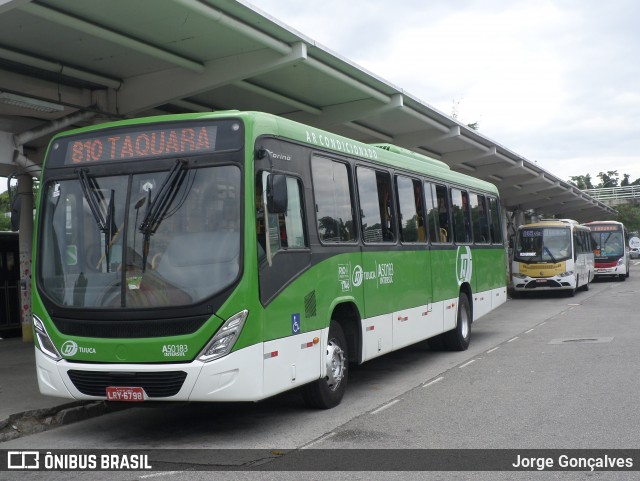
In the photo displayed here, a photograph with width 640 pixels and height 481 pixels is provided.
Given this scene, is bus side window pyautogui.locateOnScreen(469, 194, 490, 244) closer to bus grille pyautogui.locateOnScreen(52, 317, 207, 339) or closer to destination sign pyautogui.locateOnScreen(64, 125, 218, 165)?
destination sign pyautogui.locateOnScreen(64, 125, 218, 165)

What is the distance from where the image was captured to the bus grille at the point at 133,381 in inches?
285

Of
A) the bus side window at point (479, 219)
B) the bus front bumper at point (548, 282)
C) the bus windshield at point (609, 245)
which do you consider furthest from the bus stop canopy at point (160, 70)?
the bus windshield at point (609, 245)

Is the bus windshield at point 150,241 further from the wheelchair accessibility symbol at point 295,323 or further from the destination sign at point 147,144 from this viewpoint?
the wheelchair accessibility symbol at point 295,323

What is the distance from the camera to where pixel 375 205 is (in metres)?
10.6

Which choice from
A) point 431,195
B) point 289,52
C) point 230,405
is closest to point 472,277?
point 431,195

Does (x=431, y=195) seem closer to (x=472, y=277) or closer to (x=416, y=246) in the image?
(x=416, y=246)

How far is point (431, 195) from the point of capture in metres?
13.1

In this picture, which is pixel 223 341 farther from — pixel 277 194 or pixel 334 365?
pixel 334 365

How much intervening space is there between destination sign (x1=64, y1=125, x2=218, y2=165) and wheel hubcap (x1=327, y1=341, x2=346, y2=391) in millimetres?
2705

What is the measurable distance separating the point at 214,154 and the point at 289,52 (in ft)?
22.6

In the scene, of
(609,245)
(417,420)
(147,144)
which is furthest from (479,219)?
(609,245)

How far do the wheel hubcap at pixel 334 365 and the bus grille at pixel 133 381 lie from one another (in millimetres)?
2138

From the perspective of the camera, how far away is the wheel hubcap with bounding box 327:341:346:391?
888cm

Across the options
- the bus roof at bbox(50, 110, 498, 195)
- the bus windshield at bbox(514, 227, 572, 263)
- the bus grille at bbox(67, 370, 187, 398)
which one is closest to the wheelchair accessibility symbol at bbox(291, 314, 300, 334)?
the bus grille at bbox(67, 370, 187, 398)
